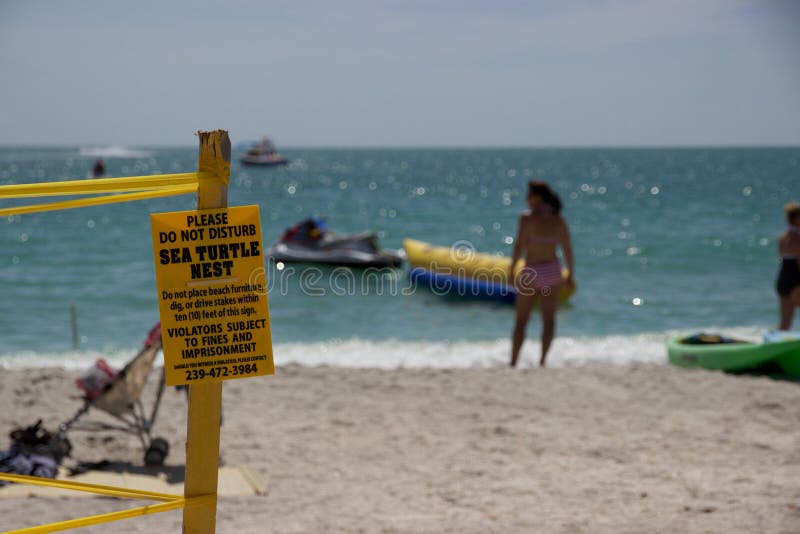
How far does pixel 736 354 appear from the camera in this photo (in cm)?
664

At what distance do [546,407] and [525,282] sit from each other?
1162 mm

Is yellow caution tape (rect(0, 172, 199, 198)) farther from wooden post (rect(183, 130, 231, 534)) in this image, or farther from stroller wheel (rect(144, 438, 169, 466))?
stroller wheel (rect(144, 438, 169, 466))

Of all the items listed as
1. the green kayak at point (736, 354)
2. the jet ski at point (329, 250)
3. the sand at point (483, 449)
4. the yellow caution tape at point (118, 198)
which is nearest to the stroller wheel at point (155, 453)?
the sand at point (483, 449)

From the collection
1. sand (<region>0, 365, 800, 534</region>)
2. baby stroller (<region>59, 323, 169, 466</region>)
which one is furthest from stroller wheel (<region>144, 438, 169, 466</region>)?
sand (<region>0, 365, 800, 534</region>)

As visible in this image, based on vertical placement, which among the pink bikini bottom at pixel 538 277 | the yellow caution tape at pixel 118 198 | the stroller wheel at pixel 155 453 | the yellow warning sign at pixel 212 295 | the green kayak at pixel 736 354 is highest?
the yellow caution tape at pixel 118 198

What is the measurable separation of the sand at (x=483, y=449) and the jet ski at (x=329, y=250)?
8.31 m

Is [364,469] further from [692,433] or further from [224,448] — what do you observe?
[692,433]

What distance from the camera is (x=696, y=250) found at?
19875 millimetres

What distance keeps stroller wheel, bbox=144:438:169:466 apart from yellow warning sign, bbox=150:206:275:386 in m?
2.90

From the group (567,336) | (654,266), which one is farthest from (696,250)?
(567,336)

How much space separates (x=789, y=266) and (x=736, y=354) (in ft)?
4.70

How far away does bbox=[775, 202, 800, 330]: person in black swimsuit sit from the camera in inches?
289

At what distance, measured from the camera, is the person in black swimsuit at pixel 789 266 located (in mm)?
7352

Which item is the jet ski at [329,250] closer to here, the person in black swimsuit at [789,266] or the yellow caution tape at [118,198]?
the person in black swimsuit at [789,266]
